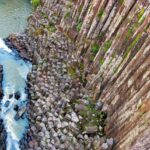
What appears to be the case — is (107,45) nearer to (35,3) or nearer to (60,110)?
(60,110)

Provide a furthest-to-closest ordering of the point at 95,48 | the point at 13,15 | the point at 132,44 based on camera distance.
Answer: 1. the point at 13,15
2. the point at 95,48
3. the point at 132,44

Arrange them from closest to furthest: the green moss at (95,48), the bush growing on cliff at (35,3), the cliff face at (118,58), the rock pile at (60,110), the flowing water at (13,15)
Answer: the cliff face at (118,58) < the rock pile at (60,110) < the green moss at (95,48) < the flowing water at (13,15) < the bush growing on cliff at (35,3)

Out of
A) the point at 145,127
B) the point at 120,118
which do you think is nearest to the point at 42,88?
the point at 120,118

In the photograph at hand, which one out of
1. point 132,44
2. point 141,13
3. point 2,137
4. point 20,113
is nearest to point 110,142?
point 132,44

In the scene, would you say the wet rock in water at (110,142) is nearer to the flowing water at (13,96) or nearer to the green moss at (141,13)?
the flowing water at (13,96)

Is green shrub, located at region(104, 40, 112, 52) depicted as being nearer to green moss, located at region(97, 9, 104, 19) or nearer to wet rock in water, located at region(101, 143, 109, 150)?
green moss, located at region(97, 9, 104, 19)

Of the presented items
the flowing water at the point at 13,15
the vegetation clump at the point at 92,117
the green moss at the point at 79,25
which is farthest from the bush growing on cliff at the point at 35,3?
the vegetation clump at the point at 92,117
